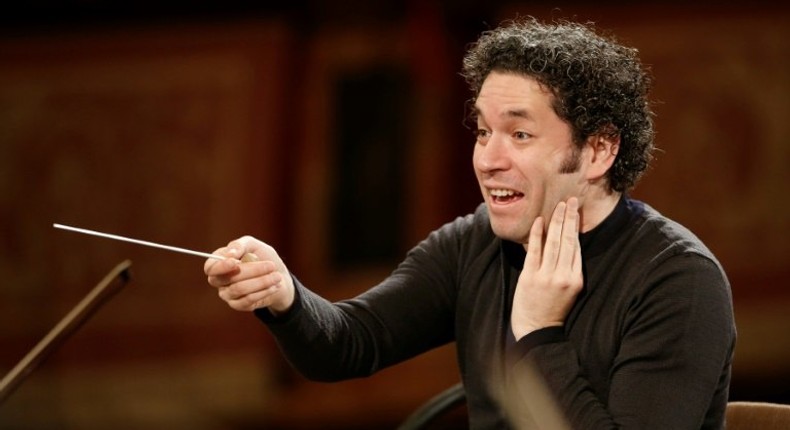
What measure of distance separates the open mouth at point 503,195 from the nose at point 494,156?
1.6 inches

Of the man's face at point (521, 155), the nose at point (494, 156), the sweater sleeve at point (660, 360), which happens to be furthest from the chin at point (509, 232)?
the sweater sleeve at point (660, 360)

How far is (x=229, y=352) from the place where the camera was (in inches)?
176

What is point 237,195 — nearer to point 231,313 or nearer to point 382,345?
point 231,313

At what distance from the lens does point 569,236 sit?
2.12 m

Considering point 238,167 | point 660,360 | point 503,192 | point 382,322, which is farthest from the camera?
point 238,167

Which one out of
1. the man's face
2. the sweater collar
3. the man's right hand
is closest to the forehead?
the man's face

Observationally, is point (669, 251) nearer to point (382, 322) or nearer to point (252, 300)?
point (382, 322)

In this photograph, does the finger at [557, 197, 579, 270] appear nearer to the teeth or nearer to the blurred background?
the teeth

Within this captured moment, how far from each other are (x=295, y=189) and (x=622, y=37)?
4.39 feet

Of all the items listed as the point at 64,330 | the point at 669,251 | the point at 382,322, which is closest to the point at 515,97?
the point at 669,251

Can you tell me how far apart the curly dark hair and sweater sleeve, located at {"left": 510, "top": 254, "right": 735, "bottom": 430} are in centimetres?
29

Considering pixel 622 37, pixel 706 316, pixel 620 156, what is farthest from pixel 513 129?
pixel 622 37

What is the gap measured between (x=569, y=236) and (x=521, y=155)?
167mm

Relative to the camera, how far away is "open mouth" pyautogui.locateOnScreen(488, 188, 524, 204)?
7.15ft
